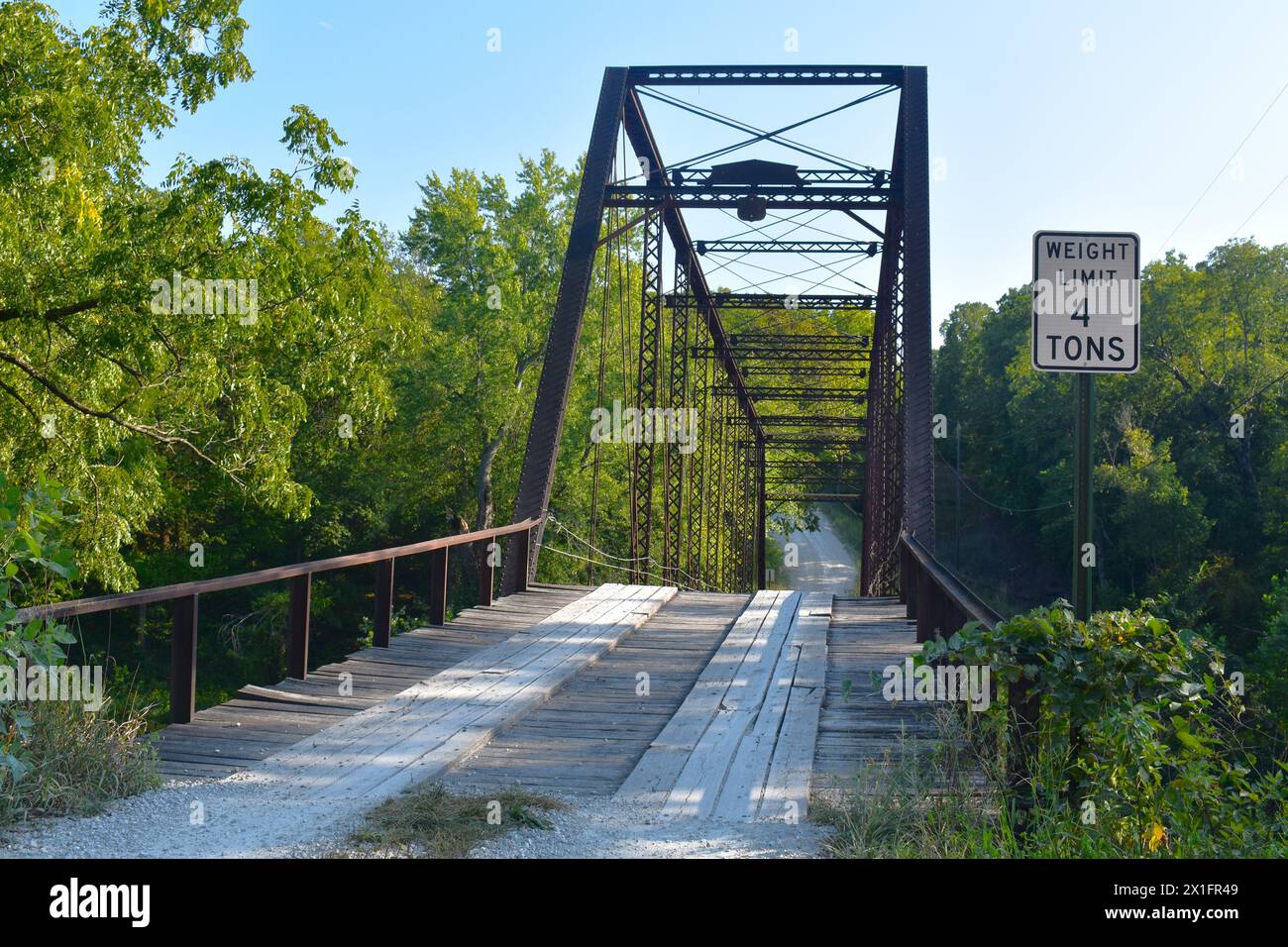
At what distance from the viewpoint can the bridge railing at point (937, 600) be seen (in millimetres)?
5973

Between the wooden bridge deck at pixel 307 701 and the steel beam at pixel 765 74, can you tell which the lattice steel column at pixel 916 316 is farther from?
the wooden bridge deck at pixel 307 701

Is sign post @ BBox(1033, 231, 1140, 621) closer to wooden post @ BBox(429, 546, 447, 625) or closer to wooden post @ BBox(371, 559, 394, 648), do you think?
wooden post @ BBox(371, 559, 394, 648)

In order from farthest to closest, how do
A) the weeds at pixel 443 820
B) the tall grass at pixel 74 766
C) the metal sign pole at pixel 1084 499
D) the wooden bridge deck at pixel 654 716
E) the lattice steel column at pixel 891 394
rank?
the lattice steel column at pixel 891 394 < the wooden bridge deck at pixel 654 716 < the metal sign pole at pixel 1084 499 < the tall grass at pixel 74 766 < the weeds at pixel 443 820

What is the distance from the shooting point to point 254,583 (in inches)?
A: 305

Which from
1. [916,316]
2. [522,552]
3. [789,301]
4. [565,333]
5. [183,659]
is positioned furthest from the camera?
[789,301]

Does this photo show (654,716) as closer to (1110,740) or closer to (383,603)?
(383,603)

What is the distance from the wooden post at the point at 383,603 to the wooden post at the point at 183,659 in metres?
2.18

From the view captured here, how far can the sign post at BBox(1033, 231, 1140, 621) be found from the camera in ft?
14.6

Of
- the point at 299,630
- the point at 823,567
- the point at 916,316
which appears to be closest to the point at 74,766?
the point at 299,630

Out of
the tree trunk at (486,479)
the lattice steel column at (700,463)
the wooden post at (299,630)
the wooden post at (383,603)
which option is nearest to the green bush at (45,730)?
the wooden post at (299,630)

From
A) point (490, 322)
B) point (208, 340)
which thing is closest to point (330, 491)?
point (490, 322)

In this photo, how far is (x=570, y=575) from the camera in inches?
1314

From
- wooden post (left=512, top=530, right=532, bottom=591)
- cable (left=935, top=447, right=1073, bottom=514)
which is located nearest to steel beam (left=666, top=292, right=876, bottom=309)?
wooden post (left=512, top=530, right=532, bottom=591)

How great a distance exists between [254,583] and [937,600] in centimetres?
466
